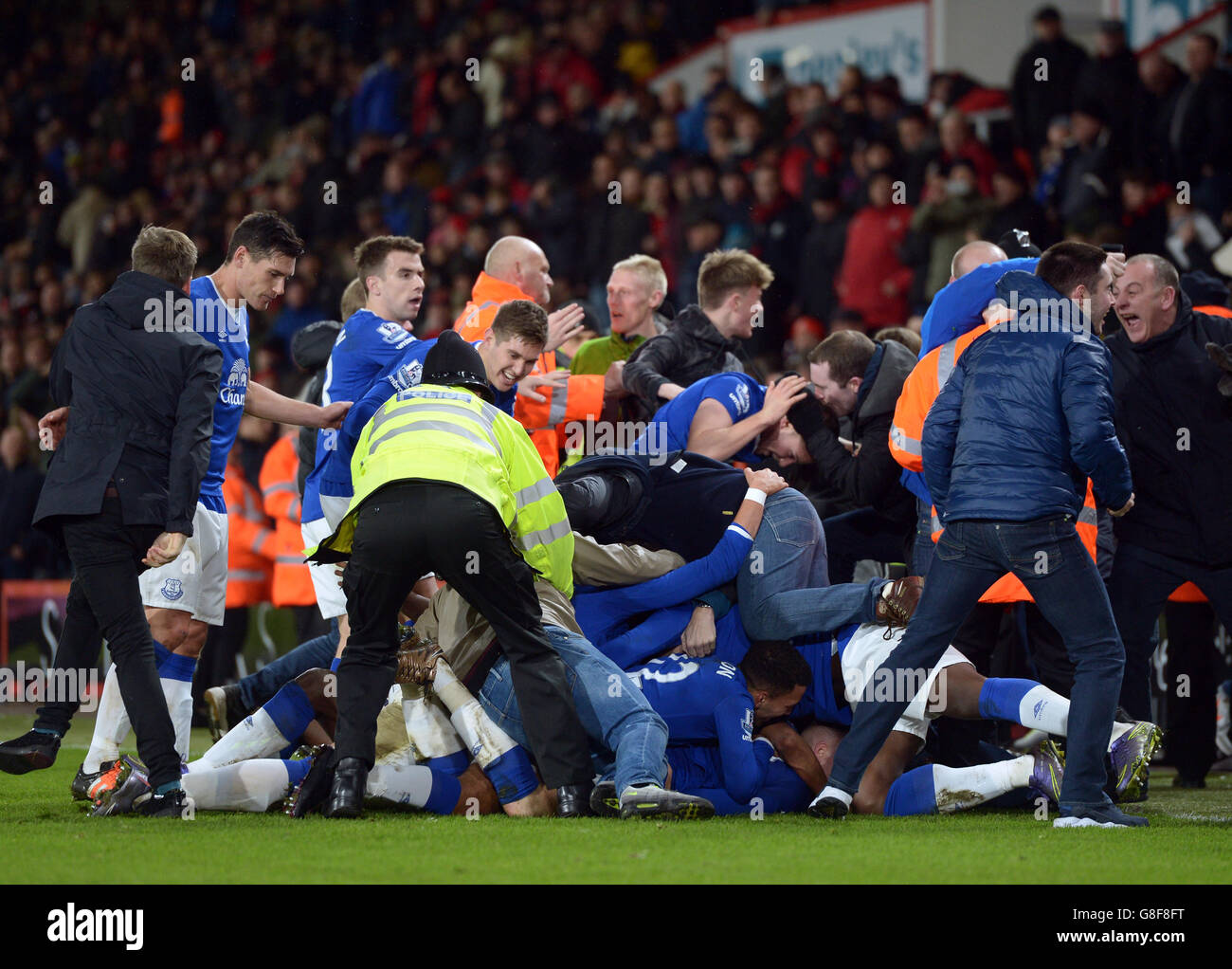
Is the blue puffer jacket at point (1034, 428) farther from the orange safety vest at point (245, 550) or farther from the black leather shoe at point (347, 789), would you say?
the orange safety vest at point (245, 550)

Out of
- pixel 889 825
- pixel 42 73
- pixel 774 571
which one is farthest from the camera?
pixel 42 73

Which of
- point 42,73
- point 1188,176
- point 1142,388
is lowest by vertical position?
point 1142,388

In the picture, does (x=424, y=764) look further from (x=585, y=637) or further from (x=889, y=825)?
(x=889, y=825)

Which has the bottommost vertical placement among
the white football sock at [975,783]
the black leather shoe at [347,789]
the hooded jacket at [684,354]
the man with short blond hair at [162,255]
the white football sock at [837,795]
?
the white football sock at [975,783]

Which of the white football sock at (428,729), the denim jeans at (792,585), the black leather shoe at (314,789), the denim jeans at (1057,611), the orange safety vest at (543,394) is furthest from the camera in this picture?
the orange safety vest at (543,394)

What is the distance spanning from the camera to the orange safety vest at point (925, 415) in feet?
20.3

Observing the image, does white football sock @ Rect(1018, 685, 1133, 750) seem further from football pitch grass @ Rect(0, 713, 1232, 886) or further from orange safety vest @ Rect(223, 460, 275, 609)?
orange safety vest @ Rect(223, 460, 275, 609)

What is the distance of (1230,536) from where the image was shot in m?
6.53

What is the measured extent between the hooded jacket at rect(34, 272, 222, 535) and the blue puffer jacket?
2626mm

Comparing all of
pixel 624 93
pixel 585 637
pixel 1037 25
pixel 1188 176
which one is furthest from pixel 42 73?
pixel 585 637

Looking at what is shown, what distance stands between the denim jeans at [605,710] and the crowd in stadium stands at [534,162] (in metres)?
4.26

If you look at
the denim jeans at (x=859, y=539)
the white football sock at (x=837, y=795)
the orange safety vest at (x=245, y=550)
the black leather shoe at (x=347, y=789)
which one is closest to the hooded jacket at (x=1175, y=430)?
the denim jeans at (x=859, y=539)
